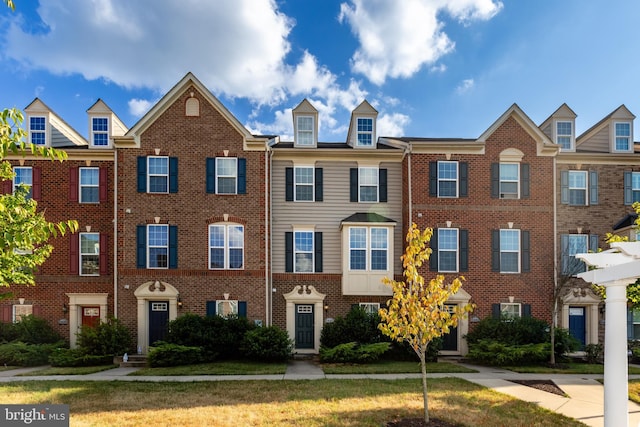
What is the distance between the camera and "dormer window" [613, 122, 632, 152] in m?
18.1

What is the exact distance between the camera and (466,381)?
11.9 metres

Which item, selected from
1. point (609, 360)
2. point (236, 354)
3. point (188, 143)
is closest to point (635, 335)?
point (609, 360)

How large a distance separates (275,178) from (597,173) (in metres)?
14.6

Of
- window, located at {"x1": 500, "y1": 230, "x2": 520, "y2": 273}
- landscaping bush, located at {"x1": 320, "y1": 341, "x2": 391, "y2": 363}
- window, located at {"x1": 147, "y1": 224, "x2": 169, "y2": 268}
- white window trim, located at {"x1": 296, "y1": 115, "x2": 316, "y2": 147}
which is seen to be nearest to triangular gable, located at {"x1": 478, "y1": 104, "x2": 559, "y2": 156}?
window, located at {"x1": 500, "y1": 230, "x2": 520, "y2": 273}

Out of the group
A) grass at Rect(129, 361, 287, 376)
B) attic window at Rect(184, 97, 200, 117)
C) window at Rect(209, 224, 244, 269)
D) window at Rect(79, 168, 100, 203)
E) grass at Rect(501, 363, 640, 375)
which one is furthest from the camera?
window at Rect(79, 168, 100, 203)

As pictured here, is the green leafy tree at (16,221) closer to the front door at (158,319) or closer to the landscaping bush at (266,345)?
the front door at (158,319)

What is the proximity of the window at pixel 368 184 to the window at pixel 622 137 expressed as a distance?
37.0ft

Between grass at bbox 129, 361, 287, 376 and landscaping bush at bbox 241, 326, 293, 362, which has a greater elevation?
landscaping bush at bbox 241, 326, 293, 362

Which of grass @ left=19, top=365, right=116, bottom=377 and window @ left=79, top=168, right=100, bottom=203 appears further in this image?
window @ left=79, top=168, right=100, bottom=203

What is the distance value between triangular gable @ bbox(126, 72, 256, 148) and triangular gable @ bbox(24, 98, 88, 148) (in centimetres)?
453

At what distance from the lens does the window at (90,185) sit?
57.5 ft

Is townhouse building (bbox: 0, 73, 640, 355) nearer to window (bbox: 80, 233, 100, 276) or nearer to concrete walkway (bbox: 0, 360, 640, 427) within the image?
window (bbox: 80, 233, 100, 276)

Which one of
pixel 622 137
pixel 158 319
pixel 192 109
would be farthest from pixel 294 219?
pixel 622 137

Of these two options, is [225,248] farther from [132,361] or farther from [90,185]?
[90,185]
